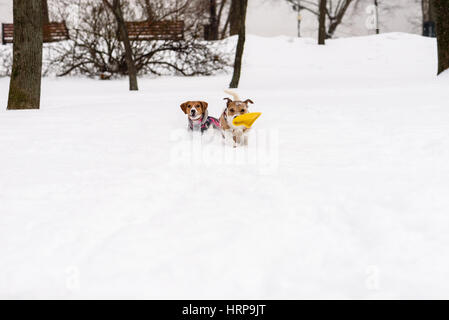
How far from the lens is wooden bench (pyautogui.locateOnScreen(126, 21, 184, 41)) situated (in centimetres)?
1629

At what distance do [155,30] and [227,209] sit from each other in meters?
15.4

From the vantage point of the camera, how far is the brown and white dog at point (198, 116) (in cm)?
513

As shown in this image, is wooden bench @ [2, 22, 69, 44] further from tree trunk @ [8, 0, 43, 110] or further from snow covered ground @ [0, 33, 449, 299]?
snow covered ground @ [0, 33, 449, 299]

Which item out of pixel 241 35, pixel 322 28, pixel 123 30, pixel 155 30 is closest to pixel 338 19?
pixel 322 28

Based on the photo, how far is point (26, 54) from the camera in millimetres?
7145

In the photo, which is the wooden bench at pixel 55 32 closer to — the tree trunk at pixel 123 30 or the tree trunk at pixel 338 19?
the tree trunk at pixel 123 30

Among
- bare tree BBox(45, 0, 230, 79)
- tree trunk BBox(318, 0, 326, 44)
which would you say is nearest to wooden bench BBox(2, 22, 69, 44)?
bare tree BBox(45, 0, 230, 79)

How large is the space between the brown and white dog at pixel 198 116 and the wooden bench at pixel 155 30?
12367 millimetres

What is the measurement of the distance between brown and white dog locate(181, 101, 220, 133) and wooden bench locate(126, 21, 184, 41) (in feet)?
40.6

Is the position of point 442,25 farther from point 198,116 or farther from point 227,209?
point 227,209

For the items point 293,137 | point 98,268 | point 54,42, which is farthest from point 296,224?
point 54,42

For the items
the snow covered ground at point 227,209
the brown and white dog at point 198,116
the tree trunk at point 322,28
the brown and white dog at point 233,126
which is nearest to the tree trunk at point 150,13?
the tree trunk at point 322,28

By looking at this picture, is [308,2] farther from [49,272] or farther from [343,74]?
[49,272]

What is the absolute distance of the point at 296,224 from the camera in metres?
2.58
